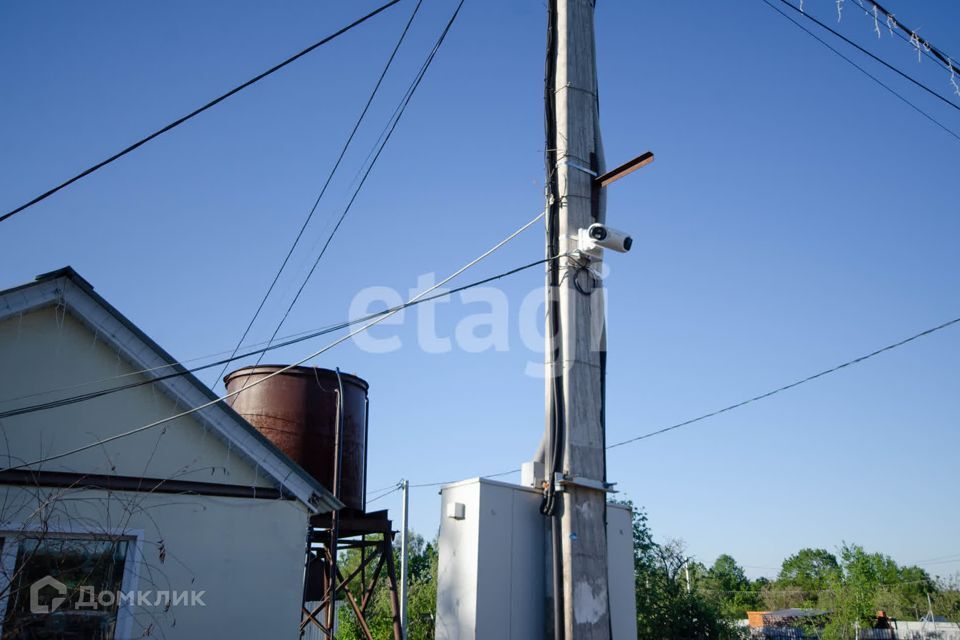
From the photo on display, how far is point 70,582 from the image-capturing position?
25.4 ft

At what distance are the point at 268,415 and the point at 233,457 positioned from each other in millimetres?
3456

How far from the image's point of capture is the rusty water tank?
468 inches

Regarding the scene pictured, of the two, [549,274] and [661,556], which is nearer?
[549,274]

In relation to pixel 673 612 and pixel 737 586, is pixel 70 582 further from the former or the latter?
pixel 737 586

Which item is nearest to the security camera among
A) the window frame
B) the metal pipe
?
the window frame

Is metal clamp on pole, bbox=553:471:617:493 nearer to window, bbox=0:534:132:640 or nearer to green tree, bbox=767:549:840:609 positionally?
window, bbox=0:534:132:640

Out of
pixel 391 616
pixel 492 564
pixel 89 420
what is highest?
pixel 89 420

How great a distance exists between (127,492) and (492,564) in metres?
4.88

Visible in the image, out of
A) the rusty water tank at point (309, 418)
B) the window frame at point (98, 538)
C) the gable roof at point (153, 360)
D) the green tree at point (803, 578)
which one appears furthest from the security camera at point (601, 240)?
the green tree at point (803, 578)

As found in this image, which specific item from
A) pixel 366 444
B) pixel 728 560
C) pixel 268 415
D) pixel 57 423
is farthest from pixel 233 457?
pixel 728 560

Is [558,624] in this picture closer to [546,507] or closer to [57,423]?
[546,507]

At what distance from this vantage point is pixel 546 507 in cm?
471

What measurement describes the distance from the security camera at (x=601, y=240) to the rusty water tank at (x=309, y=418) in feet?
25.3

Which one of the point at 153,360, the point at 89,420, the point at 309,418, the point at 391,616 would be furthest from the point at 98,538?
the point at 391,616
